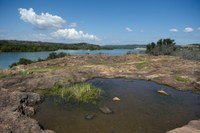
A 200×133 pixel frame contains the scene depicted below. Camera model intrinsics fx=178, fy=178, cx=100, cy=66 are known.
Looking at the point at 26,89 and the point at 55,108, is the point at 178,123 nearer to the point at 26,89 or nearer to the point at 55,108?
the point at 55,108

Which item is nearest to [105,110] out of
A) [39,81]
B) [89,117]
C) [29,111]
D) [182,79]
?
[89,117]

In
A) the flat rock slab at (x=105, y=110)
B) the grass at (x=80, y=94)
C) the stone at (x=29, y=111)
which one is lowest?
the stone at (x=29, y=111)

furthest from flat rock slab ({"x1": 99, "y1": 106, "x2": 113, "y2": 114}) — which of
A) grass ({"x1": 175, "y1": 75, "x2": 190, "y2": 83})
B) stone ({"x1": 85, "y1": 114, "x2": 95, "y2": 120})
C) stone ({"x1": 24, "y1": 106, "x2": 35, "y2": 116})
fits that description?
grass ({"x1": 175, "y1": 75, "x2": 190, "y2": 83})

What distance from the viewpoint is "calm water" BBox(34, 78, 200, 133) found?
11.0m

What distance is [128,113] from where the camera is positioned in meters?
13.1

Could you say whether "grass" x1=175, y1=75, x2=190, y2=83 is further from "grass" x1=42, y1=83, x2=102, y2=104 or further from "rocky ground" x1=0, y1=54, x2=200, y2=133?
"grass" x1=42, y1=83, x2=102, y2=104

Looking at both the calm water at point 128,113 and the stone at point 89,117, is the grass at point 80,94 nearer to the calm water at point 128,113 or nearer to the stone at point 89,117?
the calm water at point 128,113

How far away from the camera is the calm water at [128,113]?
11.0 meters

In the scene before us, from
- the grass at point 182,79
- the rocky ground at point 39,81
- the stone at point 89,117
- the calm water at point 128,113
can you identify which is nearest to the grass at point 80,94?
the calm water at point 128,113

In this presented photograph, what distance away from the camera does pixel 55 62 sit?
32969 mm

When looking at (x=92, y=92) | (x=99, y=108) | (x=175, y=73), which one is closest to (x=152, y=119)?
(x=99, y=108)

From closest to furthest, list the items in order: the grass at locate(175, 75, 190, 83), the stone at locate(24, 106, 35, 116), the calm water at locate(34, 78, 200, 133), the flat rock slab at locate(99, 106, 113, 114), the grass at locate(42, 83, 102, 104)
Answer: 1. the calm water at locate(34, 78, 200, 133)
2. the stone at locate(24, 106, 35, 116)
3. the flat rock slab at locate(99, 106, 113, 114)
4. the grass at locate(42, 83, 102, 104)
5. the grass at locate(175, 75, 190, 83)

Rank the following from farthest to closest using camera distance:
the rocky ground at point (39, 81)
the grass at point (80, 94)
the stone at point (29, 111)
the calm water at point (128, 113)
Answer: the grass at point (80, 94)
the stone at point (29, 111)
the calm water at point (128, 113)
the rocky ground at point (39, 81)

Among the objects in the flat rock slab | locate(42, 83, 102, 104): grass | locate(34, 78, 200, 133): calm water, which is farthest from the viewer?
locate(42, 83, 102, 104): grass
